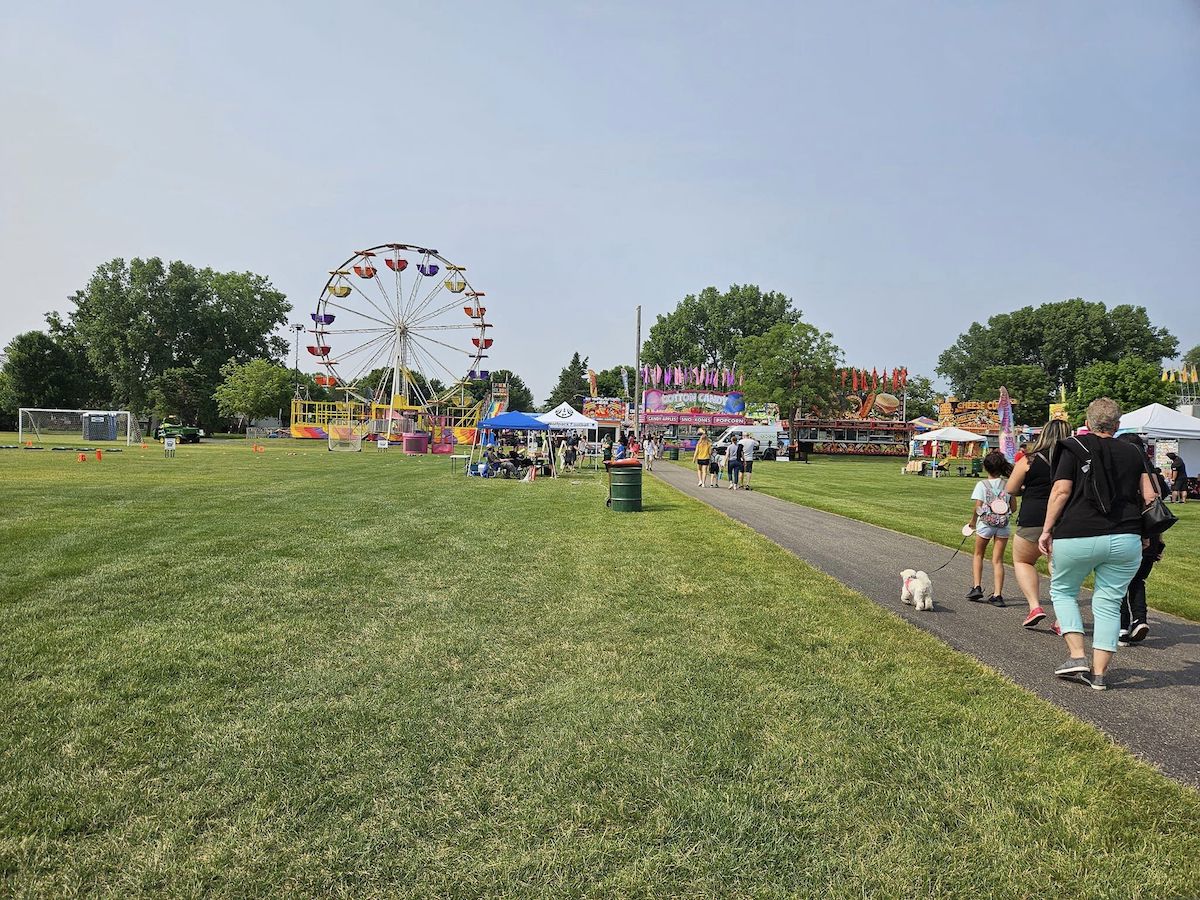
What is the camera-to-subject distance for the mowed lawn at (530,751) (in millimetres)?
2547

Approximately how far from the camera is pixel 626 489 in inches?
528

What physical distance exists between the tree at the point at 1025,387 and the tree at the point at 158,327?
3274 inches

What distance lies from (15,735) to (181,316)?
85.0 metres

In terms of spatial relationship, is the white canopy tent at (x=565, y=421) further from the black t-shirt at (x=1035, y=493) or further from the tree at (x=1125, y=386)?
the tree at (x=1125, y=386)

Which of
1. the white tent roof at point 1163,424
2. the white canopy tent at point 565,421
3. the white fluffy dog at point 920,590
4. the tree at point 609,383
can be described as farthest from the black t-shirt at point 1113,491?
the tree at point 609,383

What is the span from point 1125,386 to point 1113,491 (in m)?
73.4

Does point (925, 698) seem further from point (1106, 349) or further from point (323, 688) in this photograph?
point (1106, 349)

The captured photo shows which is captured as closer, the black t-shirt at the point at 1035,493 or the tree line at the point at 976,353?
the black t-shirt at the point at 1035,493

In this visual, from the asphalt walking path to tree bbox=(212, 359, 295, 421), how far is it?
228ft

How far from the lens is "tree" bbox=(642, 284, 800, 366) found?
84562 millimetres

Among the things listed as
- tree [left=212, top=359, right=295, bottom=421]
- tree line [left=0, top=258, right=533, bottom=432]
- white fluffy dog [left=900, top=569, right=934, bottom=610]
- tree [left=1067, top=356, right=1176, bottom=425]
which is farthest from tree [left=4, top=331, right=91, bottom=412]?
tree [left=1067, top=356, right=1176, bottom=425]

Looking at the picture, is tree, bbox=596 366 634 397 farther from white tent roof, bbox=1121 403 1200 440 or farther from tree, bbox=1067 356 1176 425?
white tent roof, bbox=1121 403 1200 440

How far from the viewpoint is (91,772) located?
3125 millimetres

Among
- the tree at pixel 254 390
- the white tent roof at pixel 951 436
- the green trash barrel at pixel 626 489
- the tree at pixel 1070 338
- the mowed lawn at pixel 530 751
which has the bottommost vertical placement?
the mowed lawn at pixel 530 751
